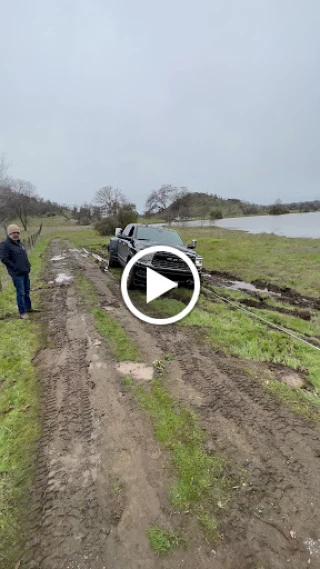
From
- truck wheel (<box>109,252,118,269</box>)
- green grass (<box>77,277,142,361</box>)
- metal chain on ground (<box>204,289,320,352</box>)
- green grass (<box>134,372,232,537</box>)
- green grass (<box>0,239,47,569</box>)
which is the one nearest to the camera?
green grass (<box>0,239,47,569</box>)

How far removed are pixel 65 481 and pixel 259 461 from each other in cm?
161

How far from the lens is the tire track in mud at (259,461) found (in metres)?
1.86

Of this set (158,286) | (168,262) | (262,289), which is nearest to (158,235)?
(168,262)

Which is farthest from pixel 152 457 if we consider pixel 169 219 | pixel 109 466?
pixel 169 219

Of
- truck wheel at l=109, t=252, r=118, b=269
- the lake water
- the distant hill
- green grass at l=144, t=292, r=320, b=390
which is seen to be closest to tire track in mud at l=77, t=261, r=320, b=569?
green grass at l=144, t=292, r=320, b=390

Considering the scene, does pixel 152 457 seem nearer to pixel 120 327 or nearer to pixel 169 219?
pixel 120 327

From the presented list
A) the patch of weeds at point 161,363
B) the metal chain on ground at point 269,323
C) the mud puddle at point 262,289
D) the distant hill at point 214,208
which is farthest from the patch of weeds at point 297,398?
the distant hill at point 214,208

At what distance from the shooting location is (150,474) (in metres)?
2.34

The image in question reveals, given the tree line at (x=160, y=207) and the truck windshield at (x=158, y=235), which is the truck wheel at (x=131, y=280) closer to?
the truck windshield at (x=158, y=235)

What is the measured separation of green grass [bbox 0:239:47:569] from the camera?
77.7 inches

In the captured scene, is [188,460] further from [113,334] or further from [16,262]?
[16,262]

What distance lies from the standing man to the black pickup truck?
2.45 metres

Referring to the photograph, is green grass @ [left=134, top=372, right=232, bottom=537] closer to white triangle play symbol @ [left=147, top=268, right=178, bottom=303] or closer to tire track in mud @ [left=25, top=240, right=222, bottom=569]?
tire track in mud @ [left=25, top=240, right=222, bottom=569]

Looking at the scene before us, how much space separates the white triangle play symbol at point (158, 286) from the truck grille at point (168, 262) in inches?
10.2
